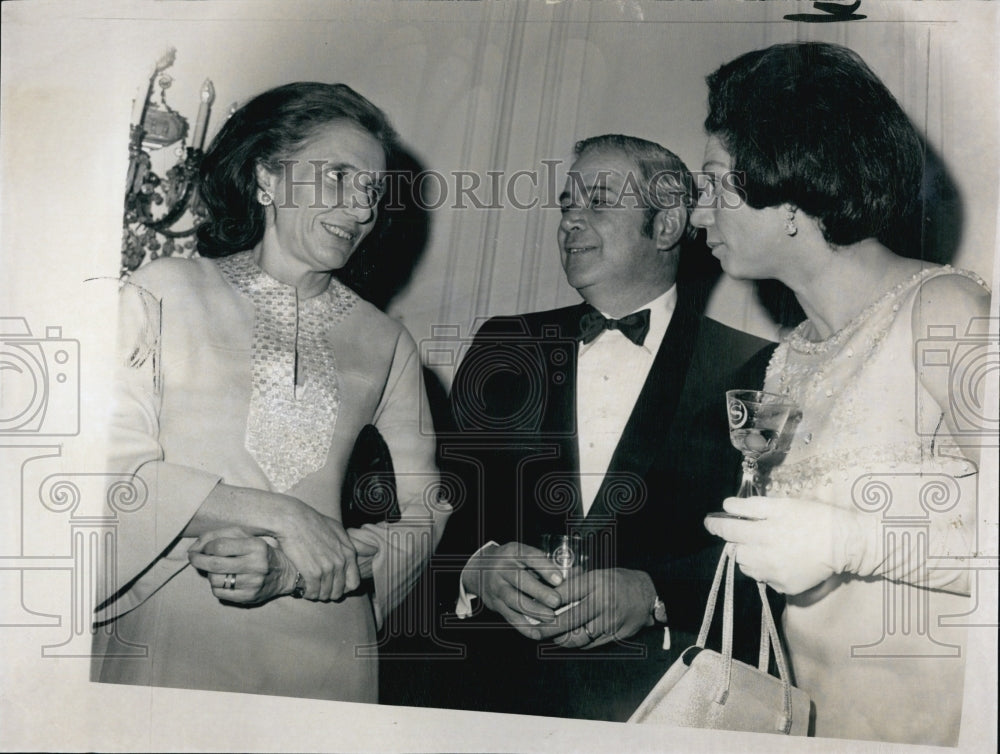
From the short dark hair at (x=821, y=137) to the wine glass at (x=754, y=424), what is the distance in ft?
1.63

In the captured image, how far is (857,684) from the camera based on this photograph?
2840 mm

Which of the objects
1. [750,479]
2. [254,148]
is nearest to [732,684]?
[750,479]

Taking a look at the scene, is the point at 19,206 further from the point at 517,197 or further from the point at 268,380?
the point at 517,197

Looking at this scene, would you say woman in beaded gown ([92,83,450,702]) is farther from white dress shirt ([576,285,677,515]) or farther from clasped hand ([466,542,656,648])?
white dress shirt ([576,285,677,515])

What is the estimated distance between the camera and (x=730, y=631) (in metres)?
2.81

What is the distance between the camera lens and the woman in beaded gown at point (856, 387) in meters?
2.79

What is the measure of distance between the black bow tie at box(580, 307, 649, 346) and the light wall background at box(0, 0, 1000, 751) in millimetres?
94

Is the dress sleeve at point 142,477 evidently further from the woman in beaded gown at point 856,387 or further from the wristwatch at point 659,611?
the woman in beaded gown at point 856,387

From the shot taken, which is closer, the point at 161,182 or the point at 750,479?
the point at 750,479

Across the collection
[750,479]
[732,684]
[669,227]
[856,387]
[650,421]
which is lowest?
[732,684]

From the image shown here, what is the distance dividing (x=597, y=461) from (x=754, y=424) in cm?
45

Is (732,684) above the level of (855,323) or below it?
below

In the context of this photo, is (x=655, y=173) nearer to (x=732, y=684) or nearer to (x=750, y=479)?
(x=750, y=479)

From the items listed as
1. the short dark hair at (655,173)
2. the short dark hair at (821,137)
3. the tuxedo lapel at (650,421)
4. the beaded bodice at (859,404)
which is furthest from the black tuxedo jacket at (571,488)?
the short dark hair at (821,137)
